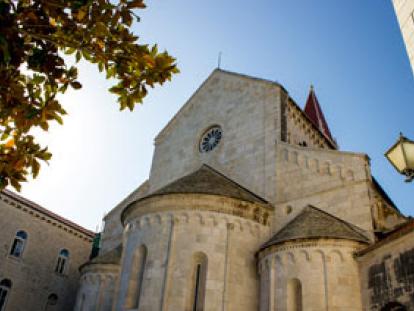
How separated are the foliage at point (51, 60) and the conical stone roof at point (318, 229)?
1007 cm

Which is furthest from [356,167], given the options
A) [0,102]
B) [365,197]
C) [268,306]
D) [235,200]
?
[0,102]

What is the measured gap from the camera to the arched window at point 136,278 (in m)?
13.9

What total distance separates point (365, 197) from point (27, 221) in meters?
18.0

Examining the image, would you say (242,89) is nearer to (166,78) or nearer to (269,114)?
(269,114)

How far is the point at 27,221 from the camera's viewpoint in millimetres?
22438

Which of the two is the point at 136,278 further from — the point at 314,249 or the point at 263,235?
the point at 314,249

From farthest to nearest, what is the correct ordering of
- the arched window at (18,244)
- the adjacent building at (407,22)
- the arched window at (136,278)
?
the arched window at (18,244)
the arched window at (136,278)
the adjacent building at (407,22)

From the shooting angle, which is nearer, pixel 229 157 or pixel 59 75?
pixel 59 75

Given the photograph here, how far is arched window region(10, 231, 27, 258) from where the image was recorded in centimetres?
2164

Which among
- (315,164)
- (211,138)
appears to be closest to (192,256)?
(315,164)

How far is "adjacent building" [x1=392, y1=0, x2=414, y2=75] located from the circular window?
13.6 metres

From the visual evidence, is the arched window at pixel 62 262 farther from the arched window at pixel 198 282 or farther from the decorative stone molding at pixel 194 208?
the arched window at pixel 198 282

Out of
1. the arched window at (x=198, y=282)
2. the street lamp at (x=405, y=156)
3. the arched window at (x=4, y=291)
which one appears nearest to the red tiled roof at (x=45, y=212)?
the arched window at (x=4, y=291)

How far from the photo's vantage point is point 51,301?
23.1 meters
